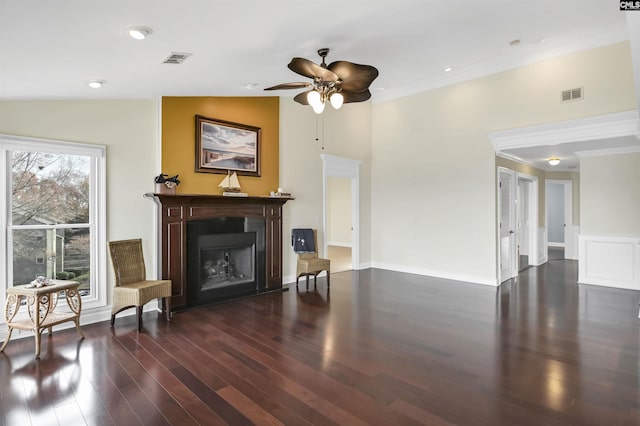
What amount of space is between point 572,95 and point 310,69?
4.33m

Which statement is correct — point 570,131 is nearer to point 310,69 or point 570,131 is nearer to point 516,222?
point 516,222

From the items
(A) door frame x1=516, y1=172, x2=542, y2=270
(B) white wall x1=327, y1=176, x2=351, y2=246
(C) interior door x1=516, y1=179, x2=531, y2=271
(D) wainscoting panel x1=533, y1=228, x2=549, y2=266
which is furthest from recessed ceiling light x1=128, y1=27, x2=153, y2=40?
(B) white wall x1=327, y1=176, x2=351, y2=246

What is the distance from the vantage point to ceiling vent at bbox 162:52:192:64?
124 inches

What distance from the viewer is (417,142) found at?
716 centimetres

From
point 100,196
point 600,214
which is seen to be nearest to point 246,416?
point 100,196

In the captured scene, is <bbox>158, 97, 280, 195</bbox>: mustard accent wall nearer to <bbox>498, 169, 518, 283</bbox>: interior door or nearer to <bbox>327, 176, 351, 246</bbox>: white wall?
<bbox>498, 169, 518, 283</bbox>: interior door

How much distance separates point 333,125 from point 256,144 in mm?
1966

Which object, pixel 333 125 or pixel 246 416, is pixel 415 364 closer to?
pixel 246 416

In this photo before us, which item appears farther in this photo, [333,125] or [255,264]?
[333,125]

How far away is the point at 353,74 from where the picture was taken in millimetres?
3355

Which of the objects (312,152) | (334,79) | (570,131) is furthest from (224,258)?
(570,131)

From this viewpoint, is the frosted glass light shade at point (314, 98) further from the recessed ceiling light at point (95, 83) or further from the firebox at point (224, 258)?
the firebox at point (224, 258)

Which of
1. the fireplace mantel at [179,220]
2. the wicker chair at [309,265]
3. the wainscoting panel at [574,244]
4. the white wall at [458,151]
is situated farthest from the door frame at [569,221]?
the fireplace mantel at [179,220]

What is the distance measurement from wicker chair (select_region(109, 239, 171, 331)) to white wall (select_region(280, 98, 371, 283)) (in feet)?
7.94
